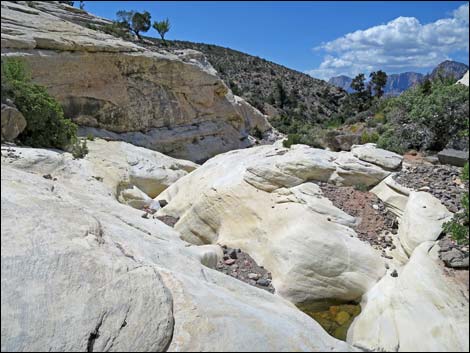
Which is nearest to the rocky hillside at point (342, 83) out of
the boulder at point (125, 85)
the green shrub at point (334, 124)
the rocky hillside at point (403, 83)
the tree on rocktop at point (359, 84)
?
the tree on rocktop at point (359, 84)

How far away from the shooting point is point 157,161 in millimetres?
16859

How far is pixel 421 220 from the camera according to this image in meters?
6.92

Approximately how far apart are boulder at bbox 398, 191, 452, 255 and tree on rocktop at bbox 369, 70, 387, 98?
30.1 m

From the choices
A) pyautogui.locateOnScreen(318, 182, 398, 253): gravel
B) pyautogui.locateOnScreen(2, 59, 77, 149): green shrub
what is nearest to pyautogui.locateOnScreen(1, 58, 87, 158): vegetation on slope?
pyautogui.locateOnScreen(2, 59, 77, 149): green shrub

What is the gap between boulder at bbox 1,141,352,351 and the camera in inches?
131

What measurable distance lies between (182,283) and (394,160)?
7033 mm

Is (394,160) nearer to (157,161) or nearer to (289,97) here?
(157,161)

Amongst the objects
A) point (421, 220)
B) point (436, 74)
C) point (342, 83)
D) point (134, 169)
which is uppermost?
point (342, 83)

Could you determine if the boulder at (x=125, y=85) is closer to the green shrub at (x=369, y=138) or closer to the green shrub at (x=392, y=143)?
the green shrub at (x=369, y=138)

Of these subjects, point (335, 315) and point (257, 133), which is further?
point (257, 133)

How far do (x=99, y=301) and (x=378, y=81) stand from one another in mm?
36127

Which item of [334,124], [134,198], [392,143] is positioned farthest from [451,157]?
[334,124]

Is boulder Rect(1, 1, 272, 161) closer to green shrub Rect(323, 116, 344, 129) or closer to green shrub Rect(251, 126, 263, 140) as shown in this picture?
green shrub Rect(251, 126, 263, 140)

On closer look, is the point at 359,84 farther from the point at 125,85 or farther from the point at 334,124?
the point at 125,85
